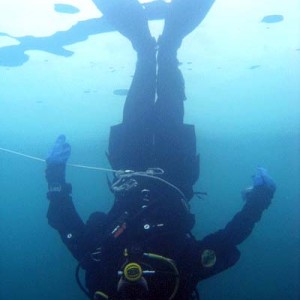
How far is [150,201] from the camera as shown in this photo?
5.03 metres

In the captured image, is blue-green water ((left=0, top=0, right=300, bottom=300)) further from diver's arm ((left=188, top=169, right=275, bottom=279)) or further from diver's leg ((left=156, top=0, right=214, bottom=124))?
diver's arm ((left=188, top=169, right=275, bottom=279))

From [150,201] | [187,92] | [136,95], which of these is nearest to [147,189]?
[150,201]

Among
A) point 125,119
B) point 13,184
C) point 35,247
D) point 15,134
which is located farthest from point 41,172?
point 125,119

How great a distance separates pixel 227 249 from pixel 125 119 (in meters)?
2.63

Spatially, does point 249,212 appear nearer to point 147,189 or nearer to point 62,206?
point 147,189

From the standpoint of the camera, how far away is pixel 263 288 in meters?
38.1

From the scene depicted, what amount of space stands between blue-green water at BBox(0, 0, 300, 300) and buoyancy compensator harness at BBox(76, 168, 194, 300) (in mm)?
5473

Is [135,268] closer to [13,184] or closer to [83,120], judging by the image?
[83,120]

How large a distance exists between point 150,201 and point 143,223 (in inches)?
12.8

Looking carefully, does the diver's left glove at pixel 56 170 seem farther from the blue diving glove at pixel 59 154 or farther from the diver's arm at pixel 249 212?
the diver's arm at pixel 249 212

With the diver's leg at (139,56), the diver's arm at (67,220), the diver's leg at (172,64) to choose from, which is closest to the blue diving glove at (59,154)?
the diver's arm at (67,220)

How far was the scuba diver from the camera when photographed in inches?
179

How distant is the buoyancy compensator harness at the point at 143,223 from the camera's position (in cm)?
418

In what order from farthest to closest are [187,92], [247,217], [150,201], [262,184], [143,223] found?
[187,92]
[262,184]
[247,217]
[150,201]
[143,223]
